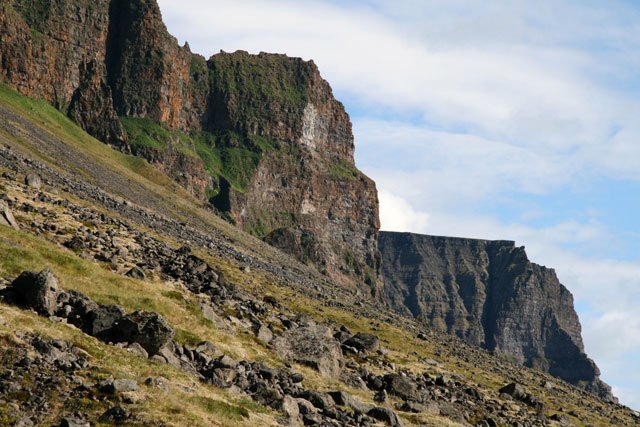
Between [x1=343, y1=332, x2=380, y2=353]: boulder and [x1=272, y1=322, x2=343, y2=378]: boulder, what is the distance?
15.8 m

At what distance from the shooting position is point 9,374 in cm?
2672

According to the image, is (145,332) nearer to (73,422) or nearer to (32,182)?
(73,422)

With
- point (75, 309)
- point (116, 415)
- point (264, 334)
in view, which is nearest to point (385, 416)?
point (264, 334)

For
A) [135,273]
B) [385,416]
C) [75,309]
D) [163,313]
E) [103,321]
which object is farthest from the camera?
[135,273]

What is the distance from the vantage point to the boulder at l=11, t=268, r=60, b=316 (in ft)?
113

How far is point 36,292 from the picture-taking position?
3434 cm

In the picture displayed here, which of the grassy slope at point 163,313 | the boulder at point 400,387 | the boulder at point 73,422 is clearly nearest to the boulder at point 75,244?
the grassy slope at point 163,313

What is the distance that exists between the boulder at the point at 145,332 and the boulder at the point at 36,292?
3073mm

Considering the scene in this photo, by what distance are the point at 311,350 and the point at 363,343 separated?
21848mm

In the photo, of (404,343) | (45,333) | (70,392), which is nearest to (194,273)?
(45,333)

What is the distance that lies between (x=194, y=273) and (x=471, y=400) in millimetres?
27392

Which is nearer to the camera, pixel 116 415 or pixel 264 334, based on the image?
pixel 116 415

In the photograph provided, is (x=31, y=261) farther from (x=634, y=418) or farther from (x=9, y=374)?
(x=634, y=418)

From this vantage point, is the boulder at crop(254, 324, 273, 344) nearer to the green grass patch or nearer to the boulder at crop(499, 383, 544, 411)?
the green grass patch
